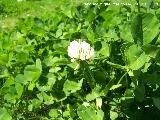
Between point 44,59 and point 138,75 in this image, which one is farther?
point 44,59

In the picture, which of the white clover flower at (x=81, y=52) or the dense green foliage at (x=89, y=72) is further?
the dense green foliage at (x=89, y=72)

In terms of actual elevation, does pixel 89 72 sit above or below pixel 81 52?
below

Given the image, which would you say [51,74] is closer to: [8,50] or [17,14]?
[8,50]

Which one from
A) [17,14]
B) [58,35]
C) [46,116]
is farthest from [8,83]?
[17,14]

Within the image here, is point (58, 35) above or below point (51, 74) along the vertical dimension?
above

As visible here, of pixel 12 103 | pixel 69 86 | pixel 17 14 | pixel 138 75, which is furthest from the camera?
pixel 17 14

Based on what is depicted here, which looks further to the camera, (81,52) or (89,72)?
(89,72)

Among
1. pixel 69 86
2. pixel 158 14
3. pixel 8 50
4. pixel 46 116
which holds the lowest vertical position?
pixel 46 116

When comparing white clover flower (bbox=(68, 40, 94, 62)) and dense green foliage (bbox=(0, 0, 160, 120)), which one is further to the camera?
dense green foliage (bbox=(0, 0, 160, 120))
